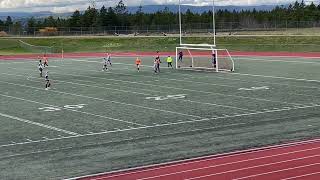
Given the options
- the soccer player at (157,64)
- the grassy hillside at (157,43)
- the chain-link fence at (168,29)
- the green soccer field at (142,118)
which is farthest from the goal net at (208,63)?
the chain-link fence at (168,29)

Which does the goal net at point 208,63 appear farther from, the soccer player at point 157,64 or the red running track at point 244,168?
the red running track at point 244,168

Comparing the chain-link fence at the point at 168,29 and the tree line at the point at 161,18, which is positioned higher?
the tree line at the point at 161,18

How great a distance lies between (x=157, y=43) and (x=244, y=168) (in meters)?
68.5

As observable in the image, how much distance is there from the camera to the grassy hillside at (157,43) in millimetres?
66875

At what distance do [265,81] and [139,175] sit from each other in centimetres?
2253

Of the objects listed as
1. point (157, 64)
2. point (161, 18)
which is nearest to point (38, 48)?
point (157, 64)

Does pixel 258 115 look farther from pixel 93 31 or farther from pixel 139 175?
pixel 93 31

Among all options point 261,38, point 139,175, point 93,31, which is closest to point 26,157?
point 139,175

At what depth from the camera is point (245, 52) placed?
6588 centimetres

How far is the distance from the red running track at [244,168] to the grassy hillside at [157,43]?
47.5m

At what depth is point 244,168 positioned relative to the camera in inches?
585

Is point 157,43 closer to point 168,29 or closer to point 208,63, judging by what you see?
point 168,29

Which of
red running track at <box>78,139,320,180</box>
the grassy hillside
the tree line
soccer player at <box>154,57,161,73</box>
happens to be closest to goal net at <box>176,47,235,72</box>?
soccer player at <box>154,57,161,73</box>

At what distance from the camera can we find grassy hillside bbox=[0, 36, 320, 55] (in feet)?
219
